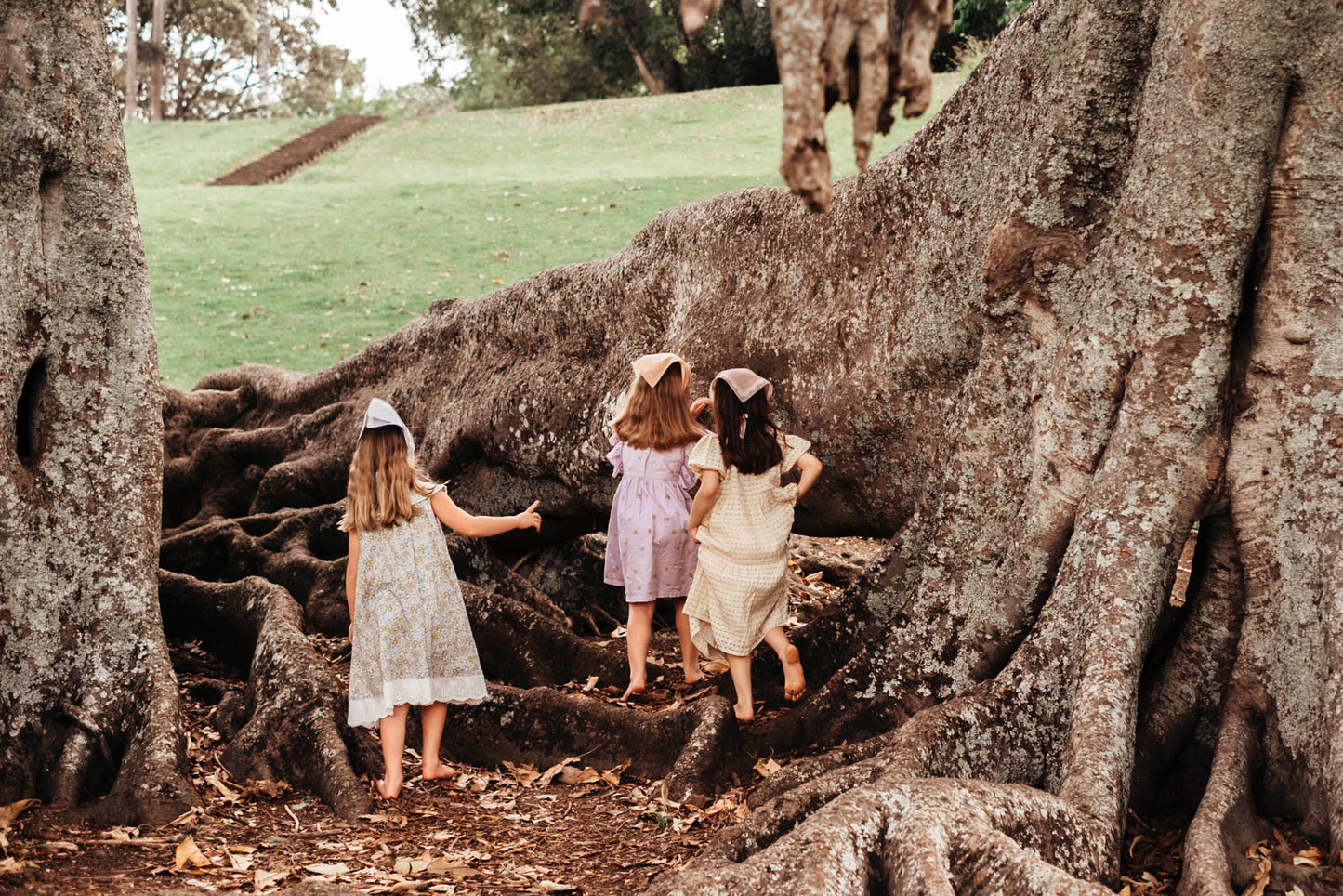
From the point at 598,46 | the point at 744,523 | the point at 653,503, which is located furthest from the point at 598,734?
the point at 598,46

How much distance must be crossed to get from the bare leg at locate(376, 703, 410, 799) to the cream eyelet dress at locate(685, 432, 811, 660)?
4.76 ft

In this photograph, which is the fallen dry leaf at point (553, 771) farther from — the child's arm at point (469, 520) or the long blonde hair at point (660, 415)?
the long blonde hair at point (660, 415)

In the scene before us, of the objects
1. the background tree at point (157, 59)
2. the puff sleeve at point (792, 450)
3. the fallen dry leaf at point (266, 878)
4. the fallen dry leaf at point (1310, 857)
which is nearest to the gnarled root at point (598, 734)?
the puff sleeve at point (792, 450)

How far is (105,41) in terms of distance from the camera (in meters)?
5.73

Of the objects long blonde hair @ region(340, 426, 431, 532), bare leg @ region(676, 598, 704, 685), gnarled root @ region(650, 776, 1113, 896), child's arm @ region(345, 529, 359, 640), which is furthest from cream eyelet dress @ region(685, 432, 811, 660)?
Result: gnarled root @ region(650, 776, 1113, 896)

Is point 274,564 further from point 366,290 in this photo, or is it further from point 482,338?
point 366,290

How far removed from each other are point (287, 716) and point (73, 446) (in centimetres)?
Result: 151

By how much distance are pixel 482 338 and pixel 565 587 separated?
1868 mm

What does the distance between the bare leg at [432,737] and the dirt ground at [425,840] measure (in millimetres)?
67

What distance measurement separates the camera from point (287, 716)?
18.6 ft

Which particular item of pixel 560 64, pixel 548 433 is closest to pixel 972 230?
pixel 548 433

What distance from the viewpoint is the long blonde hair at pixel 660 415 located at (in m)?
6.51

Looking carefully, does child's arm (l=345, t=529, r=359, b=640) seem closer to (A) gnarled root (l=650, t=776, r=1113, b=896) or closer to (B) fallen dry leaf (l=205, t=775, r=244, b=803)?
(B) fallen dry leaf (l=205, t=775, r=244, b=803)

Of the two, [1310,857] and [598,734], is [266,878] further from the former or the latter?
[1310,857]
